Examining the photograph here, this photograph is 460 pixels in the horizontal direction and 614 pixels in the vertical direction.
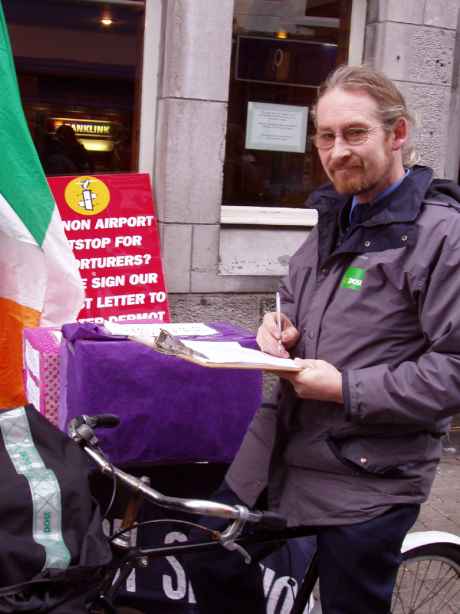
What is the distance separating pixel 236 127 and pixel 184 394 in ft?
12.3

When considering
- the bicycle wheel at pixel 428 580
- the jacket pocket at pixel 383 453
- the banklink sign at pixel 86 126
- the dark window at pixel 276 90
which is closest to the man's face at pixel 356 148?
the jacket pocket at pixel 383 453

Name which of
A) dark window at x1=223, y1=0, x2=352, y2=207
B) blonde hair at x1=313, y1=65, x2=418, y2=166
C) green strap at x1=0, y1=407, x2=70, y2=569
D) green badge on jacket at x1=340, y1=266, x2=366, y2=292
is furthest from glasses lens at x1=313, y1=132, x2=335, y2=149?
dark window at x1=223, y1=0, x2=352, y2=207

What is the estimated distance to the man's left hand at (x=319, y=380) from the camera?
2.26 meters

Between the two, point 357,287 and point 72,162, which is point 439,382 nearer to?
point 357,287

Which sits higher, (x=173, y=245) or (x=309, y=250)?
(x=309, y=250)

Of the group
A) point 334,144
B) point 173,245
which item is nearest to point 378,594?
point 334,144

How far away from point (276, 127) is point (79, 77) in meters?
1.45

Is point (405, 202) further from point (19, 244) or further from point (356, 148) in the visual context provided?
point (19, 244)

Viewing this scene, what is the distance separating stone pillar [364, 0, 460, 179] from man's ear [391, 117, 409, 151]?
4.08 metres

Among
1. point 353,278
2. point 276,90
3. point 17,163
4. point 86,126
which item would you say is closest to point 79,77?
point 86,126

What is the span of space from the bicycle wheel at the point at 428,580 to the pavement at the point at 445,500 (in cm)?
169

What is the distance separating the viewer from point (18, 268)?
423 centimetres

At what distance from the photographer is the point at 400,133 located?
2.37m

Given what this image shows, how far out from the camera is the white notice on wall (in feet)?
21.2
